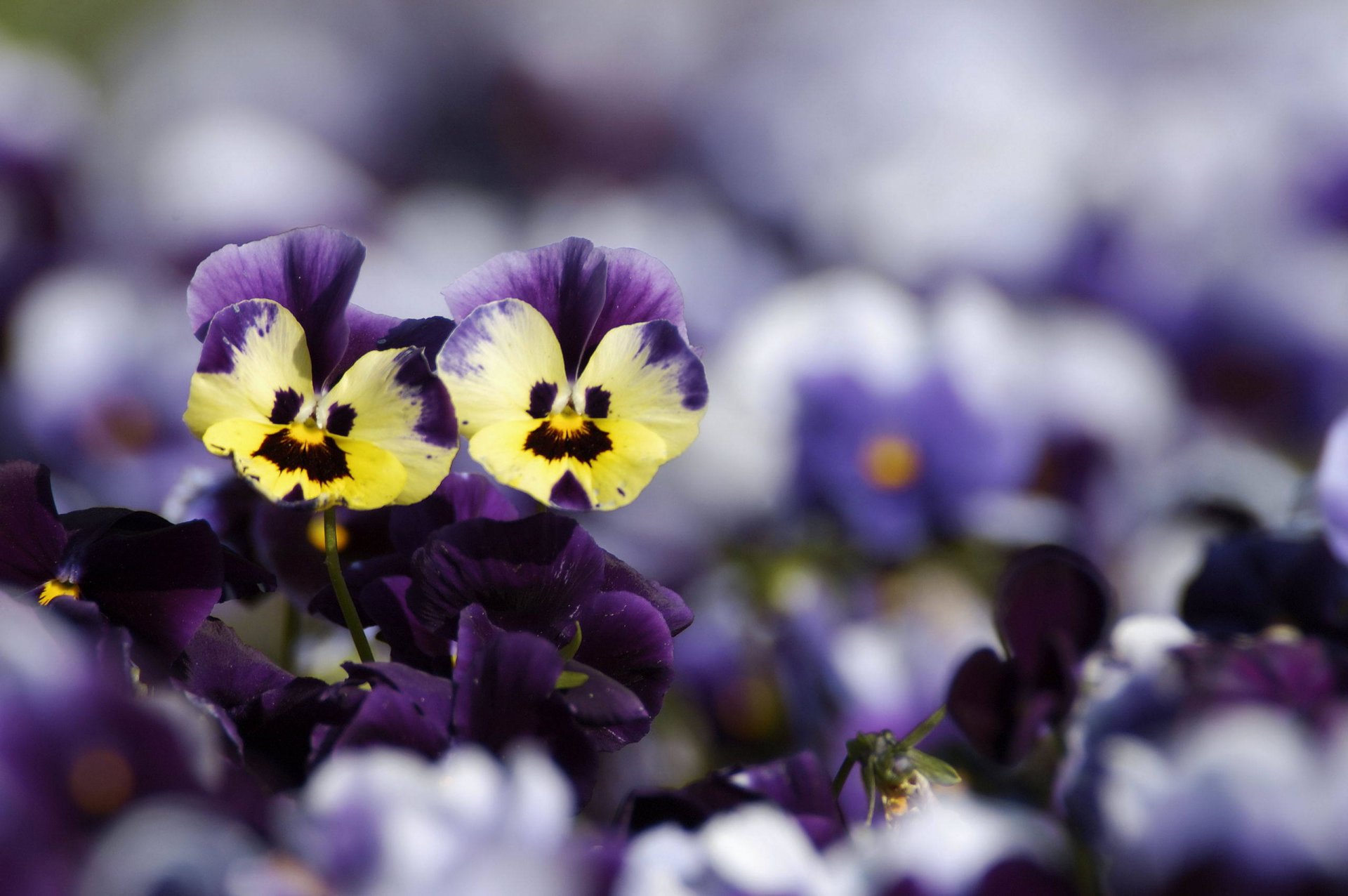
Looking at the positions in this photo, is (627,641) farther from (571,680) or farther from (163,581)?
(163,581)

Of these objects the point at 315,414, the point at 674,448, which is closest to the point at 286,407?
the point at 315,414

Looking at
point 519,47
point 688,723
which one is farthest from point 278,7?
point 688,723

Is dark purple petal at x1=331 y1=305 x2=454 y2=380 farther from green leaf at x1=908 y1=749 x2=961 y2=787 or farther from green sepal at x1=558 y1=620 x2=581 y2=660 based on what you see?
green leaf at x1=908 y1=749 x2=961 y2=787

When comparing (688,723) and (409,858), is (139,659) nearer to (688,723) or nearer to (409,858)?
(409,858)

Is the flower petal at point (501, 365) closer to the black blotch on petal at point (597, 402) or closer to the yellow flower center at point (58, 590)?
the black blotch on petal at point (597, 402)

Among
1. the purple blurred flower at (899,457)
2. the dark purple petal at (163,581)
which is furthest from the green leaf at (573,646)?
the purple blurred flower at (899,457)

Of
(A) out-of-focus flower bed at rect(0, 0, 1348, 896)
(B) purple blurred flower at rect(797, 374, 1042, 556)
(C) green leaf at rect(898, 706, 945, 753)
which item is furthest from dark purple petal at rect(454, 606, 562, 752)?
(B) purple blurred flower at rect(797, 374, 1042, 556)

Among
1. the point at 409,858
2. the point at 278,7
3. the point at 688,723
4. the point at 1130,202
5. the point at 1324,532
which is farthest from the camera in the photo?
the point at 278,7

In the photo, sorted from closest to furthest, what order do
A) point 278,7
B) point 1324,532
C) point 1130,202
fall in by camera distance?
1. point 1324,532
2. point 1130,202
3. point 278,7
